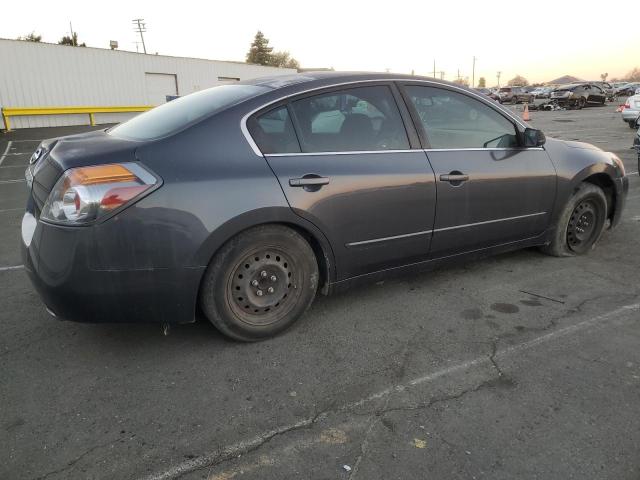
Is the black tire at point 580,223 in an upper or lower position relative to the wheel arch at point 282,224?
lower

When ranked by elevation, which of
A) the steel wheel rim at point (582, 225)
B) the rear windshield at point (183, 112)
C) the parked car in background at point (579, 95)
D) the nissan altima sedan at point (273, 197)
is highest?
the parked car in background at point (579, 95)

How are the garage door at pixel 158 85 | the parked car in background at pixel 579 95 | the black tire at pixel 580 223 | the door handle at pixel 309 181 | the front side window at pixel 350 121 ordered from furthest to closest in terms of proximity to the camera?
the parked car in background at pixel 579 95
the garage door at pixel 158 85
the black tire at pixel 580 223
the front side window at pixel 350 121
the door handle at pixel 309 181

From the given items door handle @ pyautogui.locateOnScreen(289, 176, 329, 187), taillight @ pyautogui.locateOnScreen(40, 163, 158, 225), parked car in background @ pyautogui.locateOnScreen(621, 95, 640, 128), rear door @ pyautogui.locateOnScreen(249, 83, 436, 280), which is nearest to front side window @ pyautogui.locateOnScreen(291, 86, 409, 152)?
rear door @ pyautogui.locateOnScreen(249, 83, 436, 280)

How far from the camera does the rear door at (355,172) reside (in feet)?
9.89

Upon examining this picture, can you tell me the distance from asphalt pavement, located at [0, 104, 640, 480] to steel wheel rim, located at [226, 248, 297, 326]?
0.20 m

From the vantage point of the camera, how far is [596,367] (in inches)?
111

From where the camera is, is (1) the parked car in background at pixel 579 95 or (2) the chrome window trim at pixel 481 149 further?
(1) the parked car in background at pixel 579 95

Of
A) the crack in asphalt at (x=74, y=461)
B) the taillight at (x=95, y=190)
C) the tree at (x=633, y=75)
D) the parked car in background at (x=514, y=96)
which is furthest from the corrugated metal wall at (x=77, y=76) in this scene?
the tree at (x=633, y=75)

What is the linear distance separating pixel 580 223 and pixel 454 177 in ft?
5.96

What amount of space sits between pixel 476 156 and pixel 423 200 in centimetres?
64

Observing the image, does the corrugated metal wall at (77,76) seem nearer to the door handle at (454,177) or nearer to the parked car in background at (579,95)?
the door handle at (454,177)

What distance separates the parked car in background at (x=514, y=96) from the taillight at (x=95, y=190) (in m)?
47.3

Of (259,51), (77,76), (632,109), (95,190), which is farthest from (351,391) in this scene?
(259,51)

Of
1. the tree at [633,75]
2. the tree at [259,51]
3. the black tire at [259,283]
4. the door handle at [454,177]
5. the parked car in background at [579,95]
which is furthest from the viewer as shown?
the tree at [633,75]
